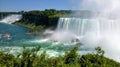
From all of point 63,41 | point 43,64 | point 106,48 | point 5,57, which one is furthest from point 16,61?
point 63,41

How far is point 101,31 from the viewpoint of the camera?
164 feet

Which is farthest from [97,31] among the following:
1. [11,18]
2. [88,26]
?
[11,18]

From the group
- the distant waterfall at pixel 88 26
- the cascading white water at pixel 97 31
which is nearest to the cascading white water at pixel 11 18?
the distant waterfall at pixel 88 26

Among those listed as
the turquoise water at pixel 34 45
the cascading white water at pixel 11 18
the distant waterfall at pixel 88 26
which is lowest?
the cascading white water at pixel 11 18

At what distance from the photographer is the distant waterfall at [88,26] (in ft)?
158

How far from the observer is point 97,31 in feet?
167

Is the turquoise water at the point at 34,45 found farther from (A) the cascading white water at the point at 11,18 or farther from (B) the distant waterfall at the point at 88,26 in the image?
(A) the cascading white water at the point at 11,18

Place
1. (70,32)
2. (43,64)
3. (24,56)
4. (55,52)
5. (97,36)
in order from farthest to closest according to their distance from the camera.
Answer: (70,32), (97,36), (55,52), (24,56), (43,64)

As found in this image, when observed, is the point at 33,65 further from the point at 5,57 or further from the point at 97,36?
the point at 97,36

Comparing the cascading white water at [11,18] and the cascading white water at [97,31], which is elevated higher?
the cascading white water at [97,31]

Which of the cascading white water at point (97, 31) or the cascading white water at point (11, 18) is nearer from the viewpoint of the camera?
the cascading white water at point (97, 31)

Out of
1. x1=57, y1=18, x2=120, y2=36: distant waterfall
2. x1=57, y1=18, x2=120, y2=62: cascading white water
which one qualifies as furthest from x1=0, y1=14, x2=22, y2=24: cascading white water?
x1=57, y1=18, x2=120, y2=62: cascading white water

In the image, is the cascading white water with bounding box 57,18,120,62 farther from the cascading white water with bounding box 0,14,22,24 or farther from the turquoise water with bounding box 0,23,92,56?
the cascading white water with bounding box 0,14,22,24

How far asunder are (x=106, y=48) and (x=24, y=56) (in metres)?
26.9
